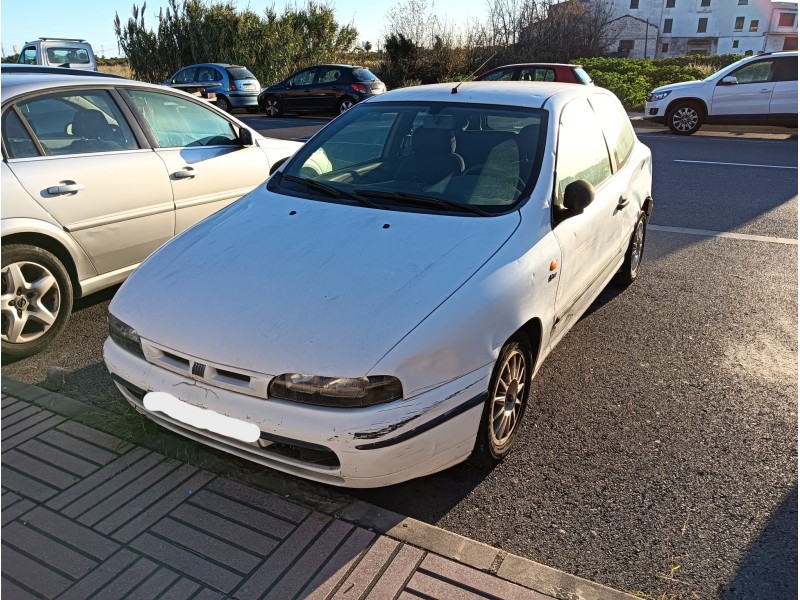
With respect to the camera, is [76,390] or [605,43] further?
[605,43]

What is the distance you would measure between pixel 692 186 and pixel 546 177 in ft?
20.9

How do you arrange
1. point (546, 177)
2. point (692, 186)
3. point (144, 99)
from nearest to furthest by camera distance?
1. point (546, 177)
2. point (144, 99)
3. point (692, 186)

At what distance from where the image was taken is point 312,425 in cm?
235

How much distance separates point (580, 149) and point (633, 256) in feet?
5.38

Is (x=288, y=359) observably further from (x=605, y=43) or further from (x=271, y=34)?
(x=605, y=43)

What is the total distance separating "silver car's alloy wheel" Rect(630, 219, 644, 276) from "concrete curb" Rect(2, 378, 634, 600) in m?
3.17

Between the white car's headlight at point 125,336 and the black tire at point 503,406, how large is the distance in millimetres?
1480

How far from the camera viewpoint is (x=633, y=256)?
504 cm

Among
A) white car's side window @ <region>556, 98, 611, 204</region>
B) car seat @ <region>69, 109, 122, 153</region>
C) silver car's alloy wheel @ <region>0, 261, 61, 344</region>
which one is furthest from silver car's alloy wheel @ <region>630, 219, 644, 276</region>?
silver car's alloy wheel @ <region>0, 261, 61, 344</region>

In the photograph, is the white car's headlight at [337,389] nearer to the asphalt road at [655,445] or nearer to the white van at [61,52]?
the asphalt road at [655,445]

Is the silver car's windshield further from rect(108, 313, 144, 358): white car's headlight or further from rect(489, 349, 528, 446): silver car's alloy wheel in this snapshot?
rect(108, 313, 144, 358): white car's headlight

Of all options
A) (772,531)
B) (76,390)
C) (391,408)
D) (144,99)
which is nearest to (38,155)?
(144,99)

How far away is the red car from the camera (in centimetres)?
1294

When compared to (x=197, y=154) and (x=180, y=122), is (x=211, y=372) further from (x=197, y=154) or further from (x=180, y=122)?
(x=180, y=122)
